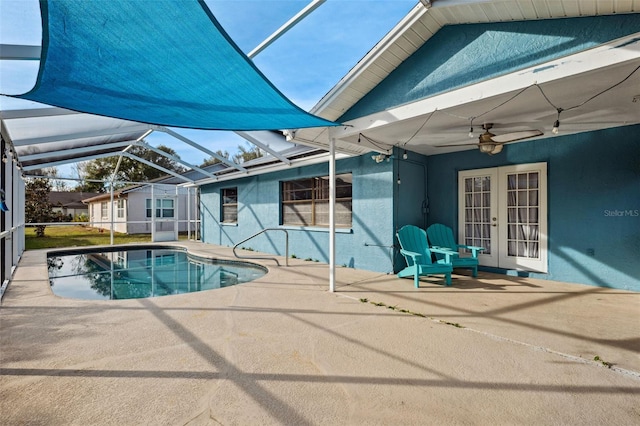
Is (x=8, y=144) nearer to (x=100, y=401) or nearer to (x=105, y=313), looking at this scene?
(x=105, y=313)

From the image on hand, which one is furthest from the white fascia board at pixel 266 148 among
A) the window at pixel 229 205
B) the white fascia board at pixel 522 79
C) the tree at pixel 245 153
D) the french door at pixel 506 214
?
the tree at pixel 245 153

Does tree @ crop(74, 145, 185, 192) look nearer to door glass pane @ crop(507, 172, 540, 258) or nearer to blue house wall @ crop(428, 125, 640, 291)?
door glass pane @ crop(507, 172, 540, 258)

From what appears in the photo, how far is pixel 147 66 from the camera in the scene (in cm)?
293

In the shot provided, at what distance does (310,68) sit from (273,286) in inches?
Result: 163

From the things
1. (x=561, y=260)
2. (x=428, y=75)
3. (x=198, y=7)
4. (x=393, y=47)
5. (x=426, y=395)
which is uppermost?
(x=393, y=47)

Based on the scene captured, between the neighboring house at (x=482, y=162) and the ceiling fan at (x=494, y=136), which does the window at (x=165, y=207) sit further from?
the ceiling fan at (x=494, y=136)

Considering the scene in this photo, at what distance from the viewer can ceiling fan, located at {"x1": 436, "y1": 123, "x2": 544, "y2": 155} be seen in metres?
4.93

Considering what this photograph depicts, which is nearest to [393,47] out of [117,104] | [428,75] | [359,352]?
[428,75]

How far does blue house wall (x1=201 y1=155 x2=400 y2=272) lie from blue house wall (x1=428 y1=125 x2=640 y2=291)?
255 cm

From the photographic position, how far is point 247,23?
3.85 m

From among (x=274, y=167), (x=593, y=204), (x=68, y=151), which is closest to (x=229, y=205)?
(x=274, y=167)

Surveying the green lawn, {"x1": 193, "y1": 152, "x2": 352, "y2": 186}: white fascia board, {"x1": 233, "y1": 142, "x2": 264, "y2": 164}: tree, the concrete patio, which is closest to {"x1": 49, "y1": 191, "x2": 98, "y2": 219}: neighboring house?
the green lawn

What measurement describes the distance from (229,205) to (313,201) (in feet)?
16.3

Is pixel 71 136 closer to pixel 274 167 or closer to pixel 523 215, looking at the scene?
pixel 274 167
